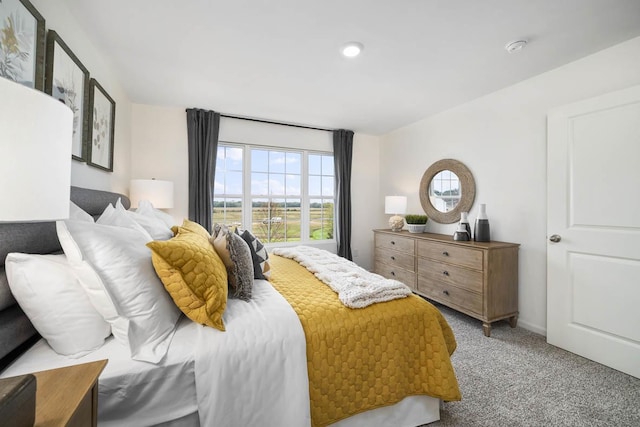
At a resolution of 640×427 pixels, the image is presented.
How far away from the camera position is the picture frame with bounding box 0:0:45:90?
113 cm

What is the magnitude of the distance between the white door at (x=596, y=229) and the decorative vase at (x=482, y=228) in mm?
482

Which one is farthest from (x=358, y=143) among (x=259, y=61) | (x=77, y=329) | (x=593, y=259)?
(x=77, y=329)

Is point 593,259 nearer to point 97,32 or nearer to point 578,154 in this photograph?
point 578,154

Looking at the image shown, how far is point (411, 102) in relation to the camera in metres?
3.17

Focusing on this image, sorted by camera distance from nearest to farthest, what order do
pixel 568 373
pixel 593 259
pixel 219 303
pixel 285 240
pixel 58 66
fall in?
pixel 219 303 < pixel 58 66 < pixel 568 373 < pixel 593 259 < pixel 285 240

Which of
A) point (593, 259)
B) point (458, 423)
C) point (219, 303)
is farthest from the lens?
point (593, 259)

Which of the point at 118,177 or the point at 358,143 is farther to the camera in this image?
the point at 358,143

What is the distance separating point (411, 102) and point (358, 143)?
1.47 metres

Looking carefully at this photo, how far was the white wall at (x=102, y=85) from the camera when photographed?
62.5 inches

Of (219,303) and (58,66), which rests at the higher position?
(58,66)

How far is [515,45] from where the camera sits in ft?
6.54

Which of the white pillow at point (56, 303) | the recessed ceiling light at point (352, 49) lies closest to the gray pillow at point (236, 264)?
the white pillow at point (56, 303)

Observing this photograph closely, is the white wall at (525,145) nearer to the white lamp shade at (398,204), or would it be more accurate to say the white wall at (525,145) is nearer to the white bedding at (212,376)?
the white lamp shade at (398,204)

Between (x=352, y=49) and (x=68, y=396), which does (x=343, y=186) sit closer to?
(x=352, y=49)
